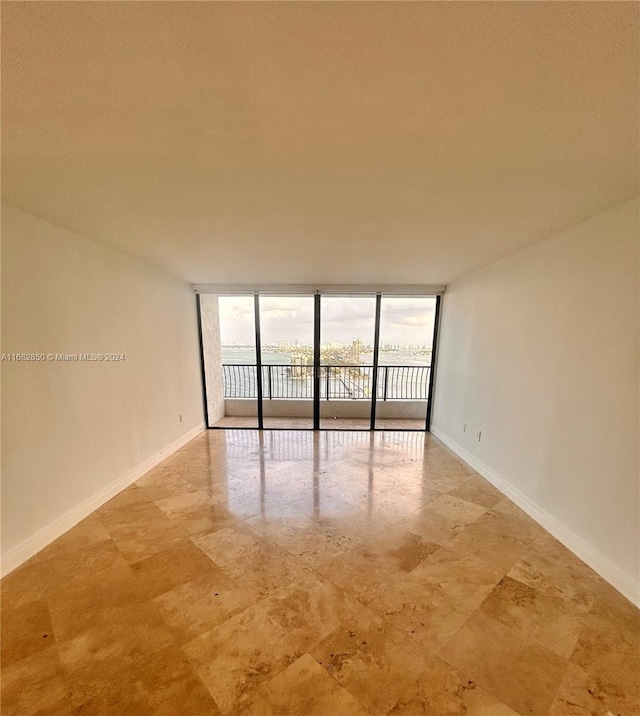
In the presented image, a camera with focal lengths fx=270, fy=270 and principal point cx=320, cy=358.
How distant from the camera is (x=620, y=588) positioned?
154 centimetres

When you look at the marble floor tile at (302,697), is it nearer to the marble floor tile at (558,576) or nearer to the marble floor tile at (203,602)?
the marble floor tile at (203,602)

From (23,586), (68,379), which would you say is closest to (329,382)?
(68,379)

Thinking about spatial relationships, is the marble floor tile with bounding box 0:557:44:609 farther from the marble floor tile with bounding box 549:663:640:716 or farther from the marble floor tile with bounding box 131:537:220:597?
the marble floor tile with bounding box 549:663:640:716

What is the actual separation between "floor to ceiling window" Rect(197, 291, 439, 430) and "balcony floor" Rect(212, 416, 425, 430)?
0.06 ft

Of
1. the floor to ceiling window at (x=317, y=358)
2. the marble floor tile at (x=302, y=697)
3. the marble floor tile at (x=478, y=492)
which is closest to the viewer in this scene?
the marble floor tile at (x=302, y=697)

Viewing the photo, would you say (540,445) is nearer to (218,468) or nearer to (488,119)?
(488,119)

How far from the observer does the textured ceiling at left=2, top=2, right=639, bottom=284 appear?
26.9 inches

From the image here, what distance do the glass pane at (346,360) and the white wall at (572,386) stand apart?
1745 mm

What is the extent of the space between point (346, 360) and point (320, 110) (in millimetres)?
4112

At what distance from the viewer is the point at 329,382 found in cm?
522

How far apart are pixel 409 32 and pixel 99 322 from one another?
270 centimetres

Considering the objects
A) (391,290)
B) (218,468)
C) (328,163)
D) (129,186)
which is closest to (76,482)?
(218,468)

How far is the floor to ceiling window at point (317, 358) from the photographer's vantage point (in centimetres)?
414

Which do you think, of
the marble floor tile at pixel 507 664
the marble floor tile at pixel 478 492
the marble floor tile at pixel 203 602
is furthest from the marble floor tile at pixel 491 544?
the marble floor tile at pixel 203 602
